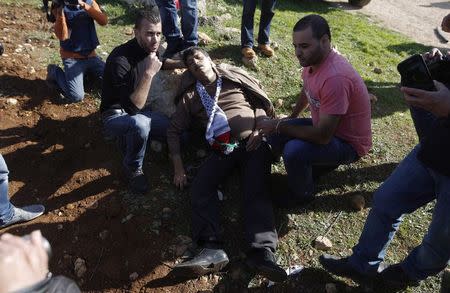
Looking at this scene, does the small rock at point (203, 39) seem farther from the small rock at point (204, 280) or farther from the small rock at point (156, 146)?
the small rock at point (204, 280)

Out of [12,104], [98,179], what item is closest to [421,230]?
[98,179]

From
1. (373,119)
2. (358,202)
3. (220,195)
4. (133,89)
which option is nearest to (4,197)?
(133,89)

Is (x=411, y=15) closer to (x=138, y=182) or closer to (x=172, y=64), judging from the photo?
(x=172, y=64)

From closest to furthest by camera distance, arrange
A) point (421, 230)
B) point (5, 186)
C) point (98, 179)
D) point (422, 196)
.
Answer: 1. point (422, 196)
2. point (5, 186)
3. point (421, 230)
4. point (98, 179)

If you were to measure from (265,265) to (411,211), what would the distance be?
1175mm

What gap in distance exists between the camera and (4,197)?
338 centimetres

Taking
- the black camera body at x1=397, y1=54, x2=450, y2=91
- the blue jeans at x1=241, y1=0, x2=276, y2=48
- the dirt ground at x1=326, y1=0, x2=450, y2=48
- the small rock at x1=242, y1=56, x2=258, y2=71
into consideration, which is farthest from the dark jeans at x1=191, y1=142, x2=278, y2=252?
the dirt ground at x1=326, y1=0, x2=450, y2=48

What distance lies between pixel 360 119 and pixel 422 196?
0.96 meters

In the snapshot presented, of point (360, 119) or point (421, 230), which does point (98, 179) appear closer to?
point (360, 119)

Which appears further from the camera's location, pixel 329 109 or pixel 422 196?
pixel 329 109

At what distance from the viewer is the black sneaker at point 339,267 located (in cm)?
308

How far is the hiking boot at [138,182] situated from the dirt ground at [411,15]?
807 centimetres

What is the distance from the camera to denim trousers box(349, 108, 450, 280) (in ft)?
8.50

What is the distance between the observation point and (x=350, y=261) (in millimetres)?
3080
